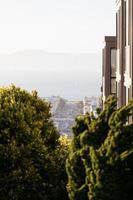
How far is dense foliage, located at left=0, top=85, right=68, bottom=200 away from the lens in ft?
80.0

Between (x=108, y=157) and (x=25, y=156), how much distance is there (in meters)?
10.0

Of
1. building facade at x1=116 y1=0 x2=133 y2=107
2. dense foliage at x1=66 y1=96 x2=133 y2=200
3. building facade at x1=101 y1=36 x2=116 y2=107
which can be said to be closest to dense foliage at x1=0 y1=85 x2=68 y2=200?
building facade at x1=116 y1=0 x2=133 y2=107

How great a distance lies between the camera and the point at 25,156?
978 inches

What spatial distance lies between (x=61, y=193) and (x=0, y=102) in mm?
4352

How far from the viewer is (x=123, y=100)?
27.1m

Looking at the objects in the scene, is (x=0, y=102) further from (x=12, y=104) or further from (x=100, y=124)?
(x=100, y=124)

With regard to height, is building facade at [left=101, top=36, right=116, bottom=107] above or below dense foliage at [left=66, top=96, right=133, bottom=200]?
above

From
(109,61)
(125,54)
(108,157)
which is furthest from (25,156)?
(109,61)

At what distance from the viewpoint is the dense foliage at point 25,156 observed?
2438cm

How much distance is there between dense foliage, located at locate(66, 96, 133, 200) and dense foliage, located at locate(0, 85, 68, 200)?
25.2 feet

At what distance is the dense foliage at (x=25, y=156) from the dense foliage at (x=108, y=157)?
7.69 m

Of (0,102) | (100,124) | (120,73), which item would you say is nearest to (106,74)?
(120,73)

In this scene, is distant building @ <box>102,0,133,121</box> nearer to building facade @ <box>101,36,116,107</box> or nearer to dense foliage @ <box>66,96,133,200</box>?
dense foliage @ <box>66,96,133,200</box>

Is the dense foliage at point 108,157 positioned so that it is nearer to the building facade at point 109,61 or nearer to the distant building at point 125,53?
the distant building at point 125,53
